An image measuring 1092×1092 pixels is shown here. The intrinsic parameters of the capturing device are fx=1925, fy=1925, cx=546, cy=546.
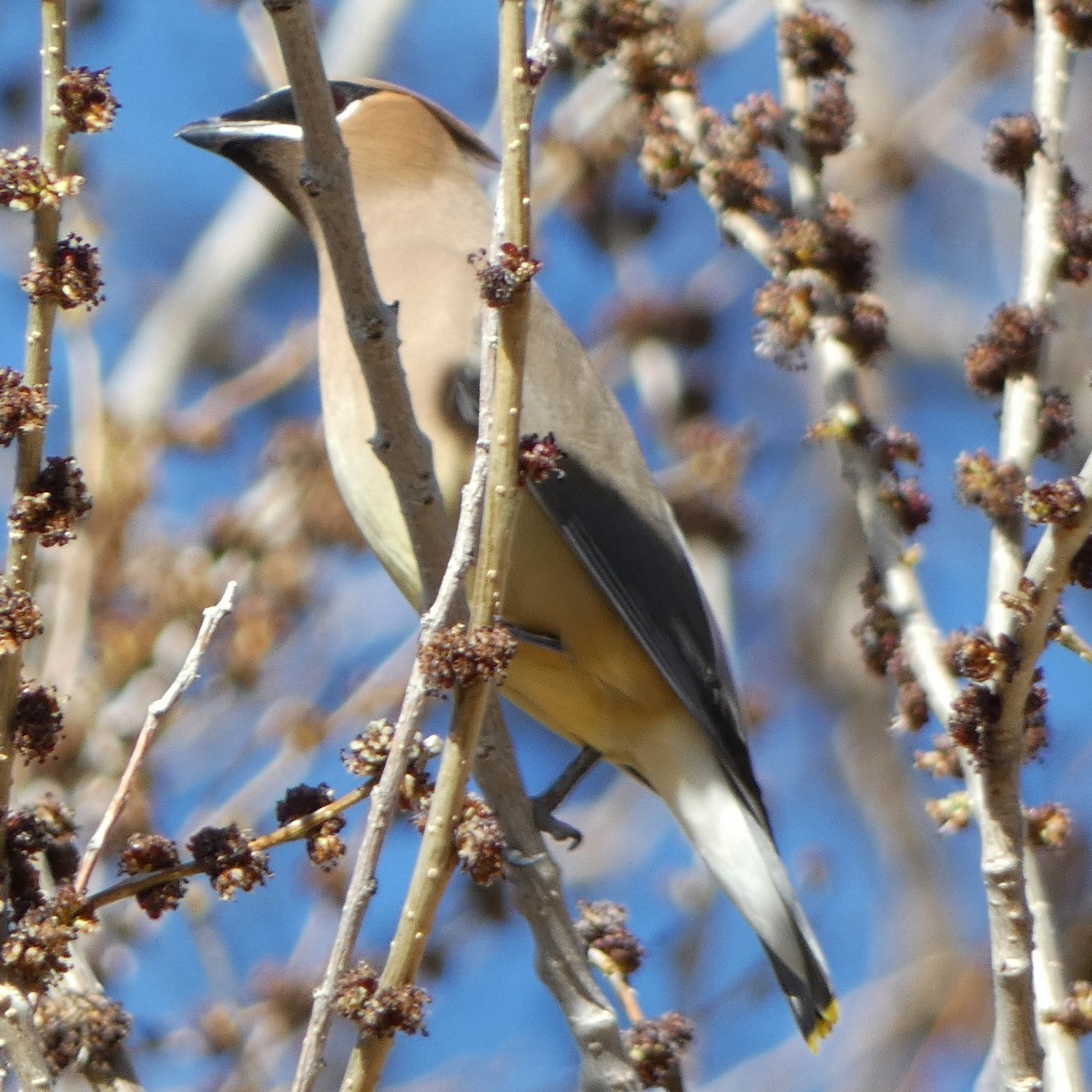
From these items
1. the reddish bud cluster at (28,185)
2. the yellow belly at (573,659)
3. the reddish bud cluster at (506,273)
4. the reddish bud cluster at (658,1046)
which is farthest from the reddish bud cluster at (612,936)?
the reddish bud cluster at (28,185)

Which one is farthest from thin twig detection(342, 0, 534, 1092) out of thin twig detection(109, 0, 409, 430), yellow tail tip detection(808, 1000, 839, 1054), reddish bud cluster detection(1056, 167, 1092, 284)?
thin twig detection(109, 0, 409, 430)

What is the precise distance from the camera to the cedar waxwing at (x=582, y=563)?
383 cm

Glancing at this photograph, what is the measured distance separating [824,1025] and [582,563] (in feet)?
3.64

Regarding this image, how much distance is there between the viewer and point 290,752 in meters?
4.39

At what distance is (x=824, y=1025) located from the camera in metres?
4.05

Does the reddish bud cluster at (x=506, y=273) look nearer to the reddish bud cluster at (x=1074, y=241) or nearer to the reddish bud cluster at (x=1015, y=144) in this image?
the reddish bud cluster at (x=1074, y=241)

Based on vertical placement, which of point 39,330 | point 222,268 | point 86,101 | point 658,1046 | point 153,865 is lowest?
point 658,1046

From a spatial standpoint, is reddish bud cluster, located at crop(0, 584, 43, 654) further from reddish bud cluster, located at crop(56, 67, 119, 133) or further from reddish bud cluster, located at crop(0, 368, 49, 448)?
reddish bud cluster, located at crop(56, 67, 119, 133)

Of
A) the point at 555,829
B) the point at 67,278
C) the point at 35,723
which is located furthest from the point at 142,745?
the point at 555,829

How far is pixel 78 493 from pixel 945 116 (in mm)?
6810

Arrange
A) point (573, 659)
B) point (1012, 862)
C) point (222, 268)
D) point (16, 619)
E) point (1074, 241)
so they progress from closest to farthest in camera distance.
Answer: point (16, 619) < point (1012, 862) < point (1074, 241) < point (573, 659) < point (222, 268)

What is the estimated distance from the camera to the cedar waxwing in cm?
383

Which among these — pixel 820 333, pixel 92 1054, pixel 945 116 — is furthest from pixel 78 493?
pixel 945 116

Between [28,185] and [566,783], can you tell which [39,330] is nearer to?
[28,185]
